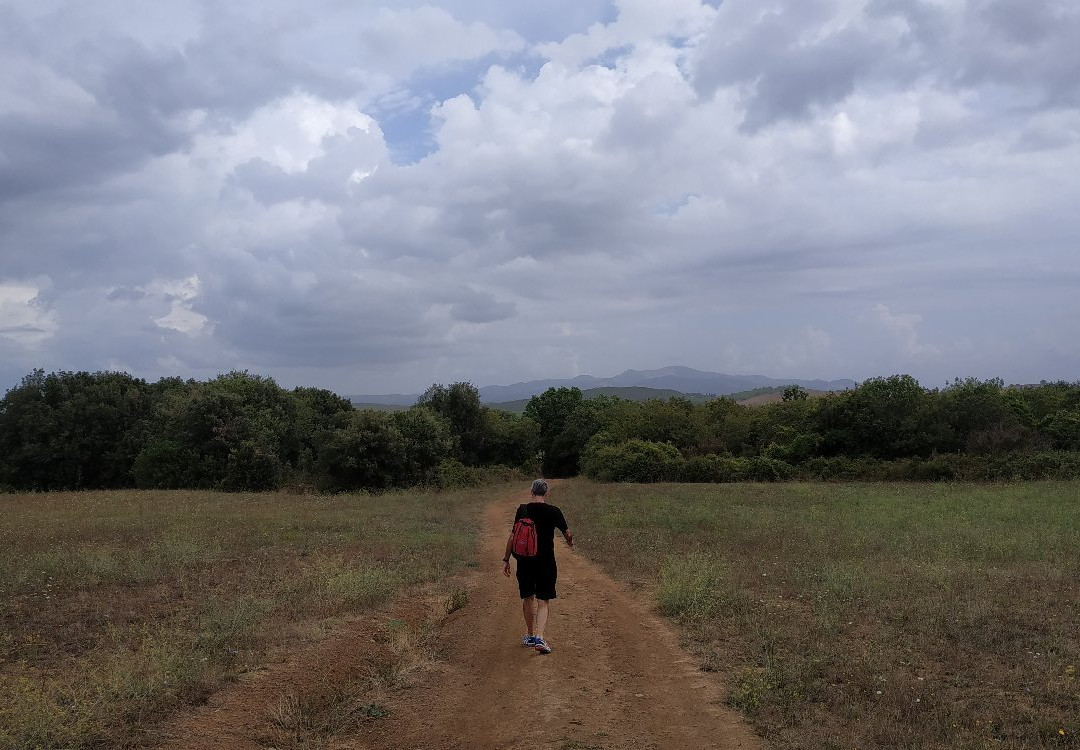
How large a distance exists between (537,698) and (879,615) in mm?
5450

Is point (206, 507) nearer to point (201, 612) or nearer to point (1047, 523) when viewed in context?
point (201, 612)

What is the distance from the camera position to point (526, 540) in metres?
9.23

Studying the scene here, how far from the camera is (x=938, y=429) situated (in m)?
43.8

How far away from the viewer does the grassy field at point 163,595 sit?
7.02 metres

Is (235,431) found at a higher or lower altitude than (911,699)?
higher

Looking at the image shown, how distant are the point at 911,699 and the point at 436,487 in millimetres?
35857

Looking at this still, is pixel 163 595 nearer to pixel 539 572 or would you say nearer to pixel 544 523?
pixel 539 572

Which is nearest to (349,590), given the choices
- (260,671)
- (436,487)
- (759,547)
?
(260,671)

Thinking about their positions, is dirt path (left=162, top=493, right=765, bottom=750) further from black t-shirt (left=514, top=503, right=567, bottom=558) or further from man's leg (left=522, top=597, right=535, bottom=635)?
black t-shirt (left=514, top=503, right=567, bottom=558)

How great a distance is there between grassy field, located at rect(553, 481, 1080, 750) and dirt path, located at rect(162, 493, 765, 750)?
0.49 meters

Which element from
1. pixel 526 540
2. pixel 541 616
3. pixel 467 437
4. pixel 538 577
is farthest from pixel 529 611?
pixel 467 437

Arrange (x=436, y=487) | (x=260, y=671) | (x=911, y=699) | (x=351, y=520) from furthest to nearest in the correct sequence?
(x=436, y=487)
(x=351, y=520)
(x=260, y=671)
(x=911, y=699)

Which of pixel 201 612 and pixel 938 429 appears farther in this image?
pixel 938 429

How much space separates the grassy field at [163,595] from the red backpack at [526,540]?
2.95 meters
